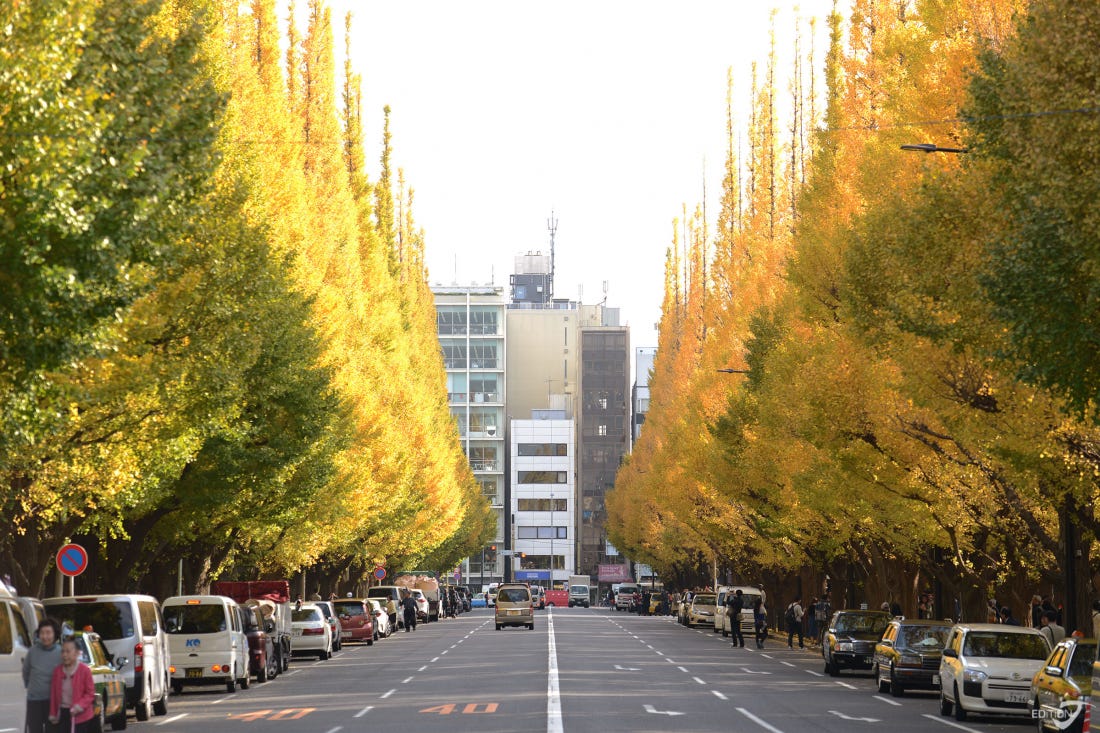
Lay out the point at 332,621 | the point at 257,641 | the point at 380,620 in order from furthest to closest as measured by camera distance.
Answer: the point at 380,620 < the point at 332,621 < the point at 257,641

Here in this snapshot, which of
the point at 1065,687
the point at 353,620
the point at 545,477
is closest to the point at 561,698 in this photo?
the point at 1065,687

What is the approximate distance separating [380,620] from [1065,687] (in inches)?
1987

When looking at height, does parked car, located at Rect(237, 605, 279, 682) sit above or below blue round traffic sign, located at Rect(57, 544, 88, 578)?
below

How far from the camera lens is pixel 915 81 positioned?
1225 inches

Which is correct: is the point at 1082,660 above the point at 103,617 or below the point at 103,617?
below

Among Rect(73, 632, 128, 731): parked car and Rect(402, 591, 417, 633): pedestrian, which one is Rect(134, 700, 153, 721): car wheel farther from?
Rect(402, 591, 417, 633): pedestrian

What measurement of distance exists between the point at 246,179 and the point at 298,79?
78.7 feet

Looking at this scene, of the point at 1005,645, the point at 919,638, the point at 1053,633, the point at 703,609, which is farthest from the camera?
the point at 703,609

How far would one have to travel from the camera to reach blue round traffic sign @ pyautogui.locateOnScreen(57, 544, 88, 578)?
3145cm

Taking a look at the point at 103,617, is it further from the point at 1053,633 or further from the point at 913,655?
the point at 1053,633

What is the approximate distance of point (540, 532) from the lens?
171125 millimetres

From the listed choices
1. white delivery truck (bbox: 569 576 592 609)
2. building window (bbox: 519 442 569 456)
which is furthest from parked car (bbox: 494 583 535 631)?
building window (bbox: 519 442 569 456)

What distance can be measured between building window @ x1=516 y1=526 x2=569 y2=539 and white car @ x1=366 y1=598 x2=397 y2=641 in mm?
93848

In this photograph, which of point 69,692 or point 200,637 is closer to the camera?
point 69,692
